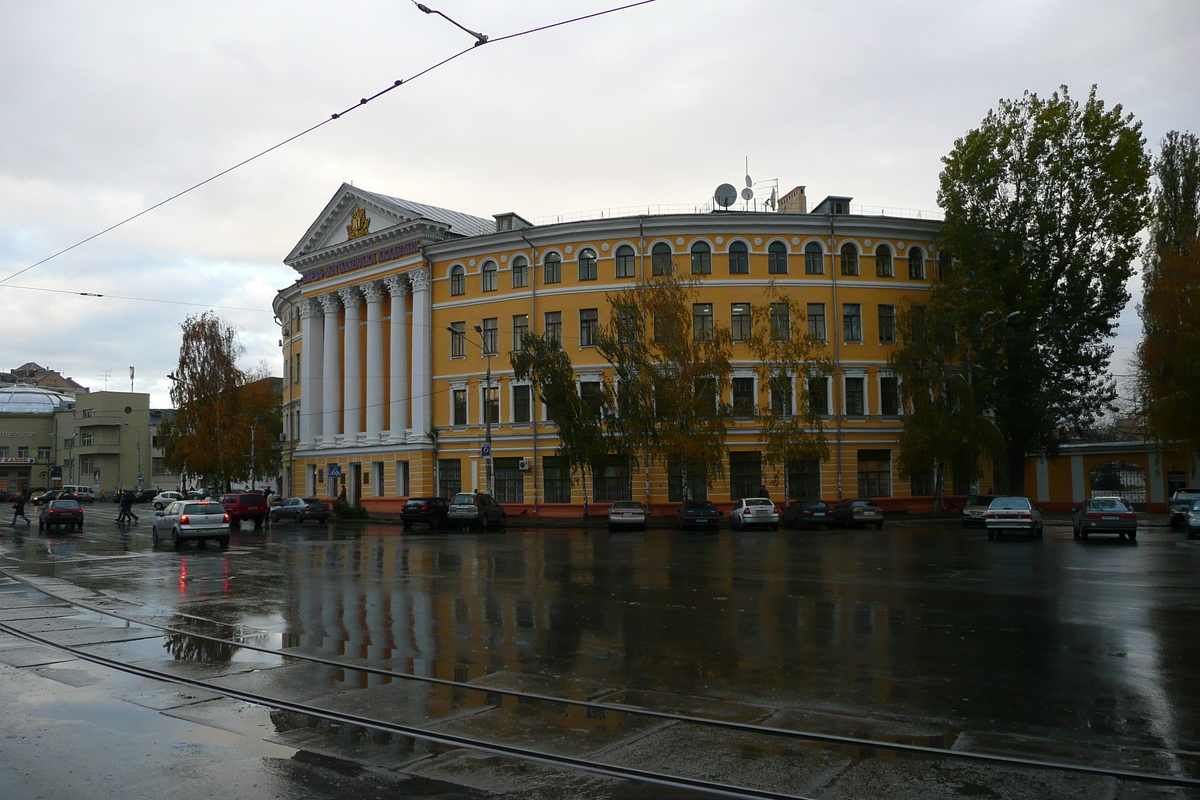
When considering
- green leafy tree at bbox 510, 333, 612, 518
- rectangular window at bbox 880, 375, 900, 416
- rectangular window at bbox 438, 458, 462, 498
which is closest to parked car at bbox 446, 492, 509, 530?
green leafy tree at bbox 510, 333, 612, 518

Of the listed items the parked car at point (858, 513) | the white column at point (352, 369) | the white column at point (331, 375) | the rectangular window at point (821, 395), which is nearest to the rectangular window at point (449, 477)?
the white column at point (352, 369)

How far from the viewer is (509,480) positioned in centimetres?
4725

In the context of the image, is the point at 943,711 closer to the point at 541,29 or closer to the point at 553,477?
the point at 541,29

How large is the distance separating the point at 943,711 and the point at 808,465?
122 feet

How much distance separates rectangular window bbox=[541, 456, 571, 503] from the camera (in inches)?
1804

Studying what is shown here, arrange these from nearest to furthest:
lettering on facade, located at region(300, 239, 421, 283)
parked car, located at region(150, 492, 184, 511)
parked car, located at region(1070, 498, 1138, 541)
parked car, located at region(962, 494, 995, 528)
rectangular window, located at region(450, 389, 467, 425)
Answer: parked car, located at region(1070, 498, 1138, 541) < parked car, located at region(962, 494, 995, 528) < rectangular window, located at region(450, 389, 467, 425) < lettering on facade, located at region(300, 239, 421, 283) < parked car, located at region(150, 492, 184, 511)

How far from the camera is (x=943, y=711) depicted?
7.58m

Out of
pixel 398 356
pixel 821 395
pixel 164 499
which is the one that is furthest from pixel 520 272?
pixel 164 499

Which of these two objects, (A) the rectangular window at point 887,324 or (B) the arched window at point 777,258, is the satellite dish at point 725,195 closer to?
(B) the arched window at point 777,258

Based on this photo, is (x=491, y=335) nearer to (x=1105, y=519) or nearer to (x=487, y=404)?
(x=487, y=404)

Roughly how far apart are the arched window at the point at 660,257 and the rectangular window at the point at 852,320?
9.46 m

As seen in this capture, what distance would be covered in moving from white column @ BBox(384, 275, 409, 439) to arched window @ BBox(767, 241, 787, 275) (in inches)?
834

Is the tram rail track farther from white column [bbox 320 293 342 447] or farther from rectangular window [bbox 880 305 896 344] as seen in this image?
white column [bbox 320 293 342 447]

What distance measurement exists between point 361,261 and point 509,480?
17366 mm
